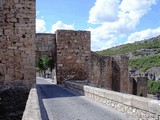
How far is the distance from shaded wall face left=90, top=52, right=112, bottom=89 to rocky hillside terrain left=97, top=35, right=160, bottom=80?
105 feet

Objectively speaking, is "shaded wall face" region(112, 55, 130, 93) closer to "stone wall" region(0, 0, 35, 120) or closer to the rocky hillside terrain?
"stone wall" region(0, 0, 35, 120)

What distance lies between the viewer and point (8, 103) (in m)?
13.7

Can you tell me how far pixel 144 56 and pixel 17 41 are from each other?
7000 centimetres

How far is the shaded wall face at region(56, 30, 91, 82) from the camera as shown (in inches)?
806

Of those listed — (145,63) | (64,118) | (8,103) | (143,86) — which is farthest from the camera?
(145,63)

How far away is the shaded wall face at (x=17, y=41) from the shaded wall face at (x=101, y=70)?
31.0 feet

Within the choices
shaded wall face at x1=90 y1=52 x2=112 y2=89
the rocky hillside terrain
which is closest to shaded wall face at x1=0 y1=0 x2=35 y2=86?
shaded wall face at x1=90 y1=52 x2=112 y2=89

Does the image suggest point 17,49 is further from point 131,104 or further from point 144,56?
point 144,56

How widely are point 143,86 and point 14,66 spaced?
63.4 ft

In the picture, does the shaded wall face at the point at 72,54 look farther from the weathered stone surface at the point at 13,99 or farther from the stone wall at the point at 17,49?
the weathered stone surface at the point at 13,99

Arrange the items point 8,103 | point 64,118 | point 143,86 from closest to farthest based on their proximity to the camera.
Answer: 1. point 64,118
2. point 8,103
3. point 143,86

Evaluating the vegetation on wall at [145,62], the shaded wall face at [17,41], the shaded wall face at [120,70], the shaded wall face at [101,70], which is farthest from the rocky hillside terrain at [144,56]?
the shaded wall face at [17,41]

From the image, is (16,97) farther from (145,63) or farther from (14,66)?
(145,63)

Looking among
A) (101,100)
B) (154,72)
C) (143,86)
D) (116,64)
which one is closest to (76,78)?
(116,64)
